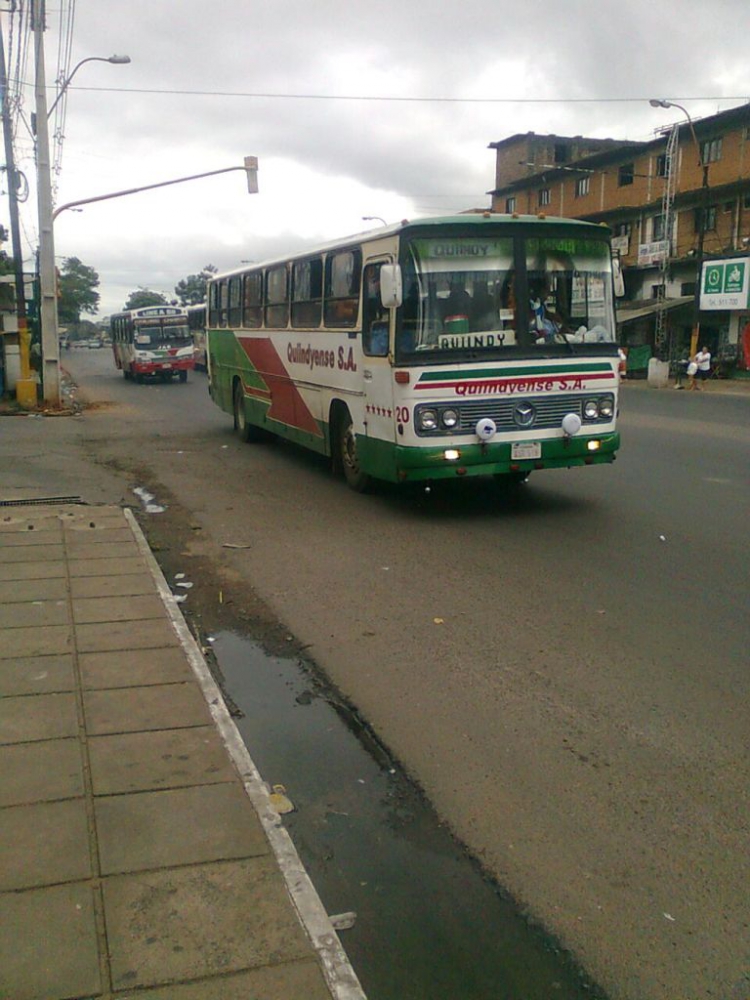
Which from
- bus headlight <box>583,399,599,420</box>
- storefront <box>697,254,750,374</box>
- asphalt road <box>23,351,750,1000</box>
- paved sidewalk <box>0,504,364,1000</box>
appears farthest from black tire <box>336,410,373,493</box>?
storefront <box>697,254,750,374</box>

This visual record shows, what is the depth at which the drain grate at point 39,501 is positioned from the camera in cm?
1088

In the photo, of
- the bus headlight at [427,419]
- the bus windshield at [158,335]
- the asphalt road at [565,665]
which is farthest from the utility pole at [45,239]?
the bus windshield at [158,335]

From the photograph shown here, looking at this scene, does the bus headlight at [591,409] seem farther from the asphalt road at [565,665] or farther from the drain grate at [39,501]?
the drain grate at [39,501]

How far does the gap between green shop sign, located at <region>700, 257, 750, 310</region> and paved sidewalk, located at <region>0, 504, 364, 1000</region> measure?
37.2 metres

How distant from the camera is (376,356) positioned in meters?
10.3

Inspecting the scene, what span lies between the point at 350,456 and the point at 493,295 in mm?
3122

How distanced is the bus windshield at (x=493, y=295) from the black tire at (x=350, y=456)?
2.25 meters

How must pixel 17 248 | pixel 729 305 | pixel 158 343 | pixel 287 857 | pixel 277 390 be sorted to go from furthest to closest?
pixel 158 343, pixel 729 305, pixel 17 248, pixel 277 390, pixel 287 857

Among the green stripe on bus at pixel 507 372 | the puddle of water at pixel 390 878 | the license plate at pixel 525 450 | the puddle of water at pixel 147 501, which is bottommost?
the puddle of water at pixel 390 878

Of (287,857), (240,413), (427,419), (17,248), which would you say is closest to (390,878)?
(287,857)

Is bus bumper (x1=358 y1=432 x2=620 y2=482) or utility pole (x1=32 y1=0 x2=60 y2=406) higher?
utility pole (x1=32 y1=0 x2=60 y2=406)

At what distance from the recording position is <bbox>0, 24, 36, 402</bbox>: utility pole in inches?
947

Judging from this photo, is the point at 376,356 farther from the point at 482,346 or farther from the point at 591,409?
the point at 591,409

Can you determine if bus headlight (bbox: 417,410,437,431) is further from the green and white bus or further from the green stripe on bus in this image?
the green stripe on bus
